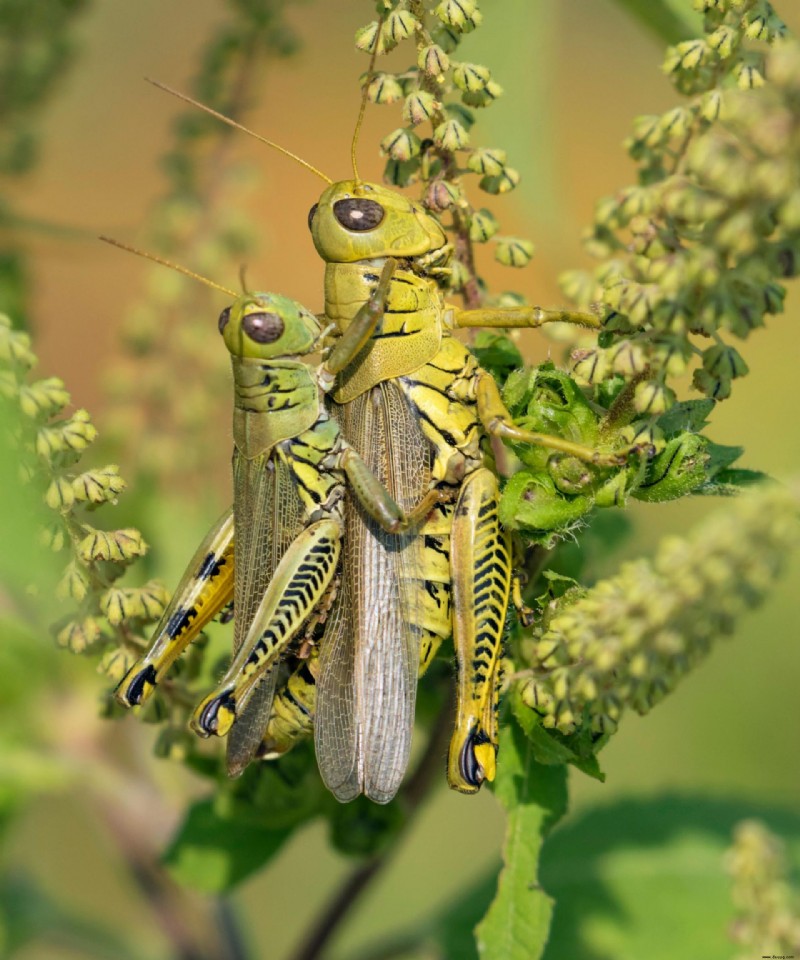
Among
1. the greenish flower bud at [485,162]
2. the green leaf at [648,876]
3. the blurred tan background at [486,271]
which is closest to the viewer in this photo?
the greenish flower bud at [485,162]

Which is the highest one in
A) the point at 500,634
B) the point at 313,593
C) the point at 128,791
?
the point at 500,634

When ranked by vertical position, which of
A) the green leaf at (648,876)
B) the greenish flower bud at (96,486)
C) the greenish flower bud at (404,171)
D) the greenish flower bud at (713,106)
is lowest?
the green leaf at (648,876)

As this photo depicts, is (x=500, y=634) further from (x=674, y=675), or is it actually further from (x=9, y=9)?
(x=9, y=9)

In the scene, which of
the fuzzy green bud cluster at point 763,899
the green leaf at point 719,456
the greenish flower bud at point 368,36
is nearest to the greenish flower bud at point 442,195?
the greenish flower bud at point 368,36

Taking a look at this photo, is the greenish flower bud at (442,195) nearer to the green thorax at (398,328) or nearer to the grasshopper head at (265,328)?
the green thorax at (398,328)

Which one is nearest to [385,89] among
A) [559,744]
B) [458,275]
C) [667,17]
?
[458,275]

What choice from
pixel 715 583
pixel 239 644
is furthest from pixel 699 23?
pixel 239 644
